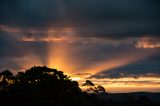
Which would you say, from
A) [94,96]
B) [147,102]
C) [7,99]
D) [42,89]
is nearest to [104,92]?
[94,96]

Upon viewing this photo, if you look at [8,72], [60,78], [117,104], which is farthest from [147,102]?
[8,72]

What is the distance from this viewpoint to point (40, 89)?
71250 mm

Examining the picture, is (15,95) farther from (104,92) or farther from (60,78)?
(104,92)

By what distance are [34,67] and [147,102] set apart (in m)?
24.8

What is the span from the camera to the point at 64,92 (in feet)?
224

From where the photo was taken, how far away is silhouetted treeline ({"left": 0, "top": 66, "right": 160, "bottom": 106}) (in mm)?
66000

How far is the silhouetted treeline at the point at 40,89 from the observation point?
66000 mm

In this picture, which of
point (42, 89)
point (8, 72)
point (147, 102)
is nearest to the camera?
point (42, 89)

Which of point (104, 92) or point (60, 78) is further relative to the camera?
point (104, 92)

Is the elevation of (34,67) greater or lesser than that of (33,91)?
greater

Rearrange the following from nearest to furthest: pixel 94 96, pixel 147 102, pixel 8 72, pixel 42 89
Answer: pixel 42 89, pixel 8 72, pixel 94 96, pixel 147 102

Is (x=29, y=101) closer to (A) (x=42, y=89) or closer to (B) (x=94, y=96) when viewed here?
(A) (x=42, y=89)

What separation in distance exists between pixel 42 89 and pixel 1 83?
726 cm

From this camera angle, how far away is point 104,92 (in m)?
86.0
